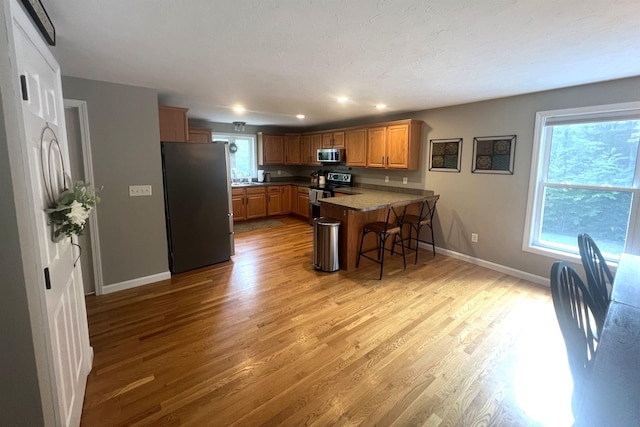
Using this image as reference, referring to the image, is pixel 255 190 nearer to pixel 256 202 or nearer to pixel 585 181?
pixel 256 202

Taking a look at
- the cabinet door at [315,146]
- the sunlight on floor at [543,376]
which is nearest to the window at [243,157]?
the cabinet door at [315,146]

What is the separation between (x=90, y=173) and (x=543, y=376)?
169 inches

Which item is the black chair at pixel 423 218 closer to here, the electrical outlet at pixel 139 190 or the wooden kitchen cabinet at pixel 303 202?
the wooden kitchen cabinet at pixel 303 202

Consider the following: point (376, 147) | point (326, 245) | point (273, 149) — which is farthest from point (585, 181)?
point (273, 149)

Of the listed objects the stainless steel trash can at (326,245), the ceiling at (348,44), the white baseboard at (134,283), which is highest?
the ceiling at (348,44)

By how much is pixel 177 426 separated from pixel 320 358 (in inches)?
38.4

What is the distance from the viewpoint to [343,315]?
107 inches

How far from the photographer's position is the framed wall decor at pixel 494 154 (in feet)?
11.7

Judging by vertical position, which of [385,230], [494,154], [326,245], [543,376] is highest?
[494,154]

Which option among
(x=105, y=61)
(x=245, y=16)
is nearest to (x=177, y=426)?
(x=245, y=16)

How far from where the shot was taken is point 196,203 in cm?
369

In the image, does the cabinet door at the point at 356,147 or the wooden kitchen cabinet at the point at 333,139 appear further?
the wooden kitchen cabinet at the point at 333,139

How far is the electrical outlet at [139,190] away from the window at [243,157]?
3.75 meters

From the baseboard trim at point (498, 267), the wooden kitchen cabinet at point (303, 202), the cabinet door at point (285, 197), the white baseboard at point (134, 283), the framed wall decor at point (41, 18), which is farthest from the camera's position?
the cabinet door at point (285, 197)
